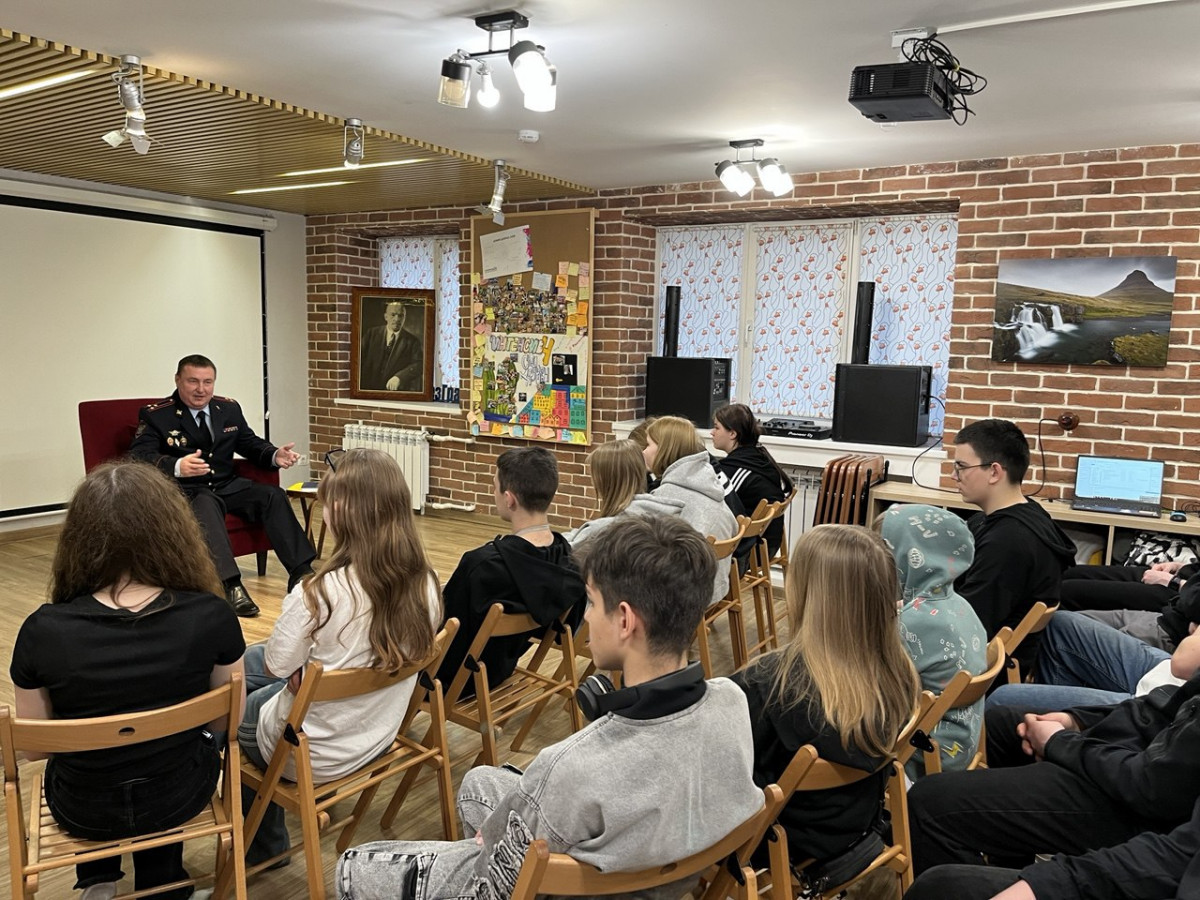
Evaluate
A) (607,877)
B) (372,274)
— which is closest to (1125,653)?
(607,877)

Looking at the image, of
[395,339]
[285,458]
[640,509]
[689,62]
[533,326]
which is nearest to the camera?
[689,62]

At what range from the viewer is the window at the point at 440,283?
24.3 ft

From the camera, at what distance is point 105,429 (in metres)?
4.93

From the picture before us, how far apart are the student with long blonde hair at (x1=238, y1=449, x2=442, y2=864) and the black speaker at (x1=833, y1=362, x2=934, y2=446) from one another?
3.58m

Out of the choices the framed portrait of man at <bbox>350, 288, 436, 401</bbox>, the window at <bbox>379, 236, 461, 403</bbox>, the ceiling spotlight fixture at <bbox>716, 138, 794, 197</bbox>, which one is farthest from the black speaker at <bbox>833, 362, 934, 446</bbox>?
the framed portrait of man at <bbox>350, 288, 436, 401</bbox>

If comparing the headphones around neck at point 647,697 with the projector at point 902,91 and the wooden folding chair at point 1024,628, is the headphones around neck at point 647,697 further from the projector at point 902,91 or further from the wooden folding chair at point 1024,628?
the projector at point 902,91

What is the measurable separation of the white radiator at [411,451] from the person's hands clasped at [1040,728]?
5.40m

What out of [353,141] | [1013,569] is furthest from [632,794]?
[353,141]

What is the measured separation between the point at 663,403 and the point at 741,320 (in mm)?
785

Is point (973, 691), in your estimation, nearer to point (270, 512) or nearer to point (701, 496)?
point (701, 496)

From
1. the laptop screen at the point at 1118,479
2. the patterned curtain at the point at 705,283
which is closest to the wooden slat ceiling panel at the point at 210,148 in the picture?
the patterned curtain at the point at 705,283

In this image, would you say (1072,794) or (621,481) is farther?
(621,481)

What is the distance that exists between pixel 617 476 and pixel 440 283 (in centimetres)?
457

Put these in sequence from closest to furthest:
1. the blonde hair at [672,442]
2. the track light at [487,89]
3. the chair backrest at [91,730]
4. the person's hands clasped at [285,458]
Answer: the chair backrest at [91,730] → the track light at [487,89] → the blonde hair at [672,442] → the person's hands clasped at [285,458]
